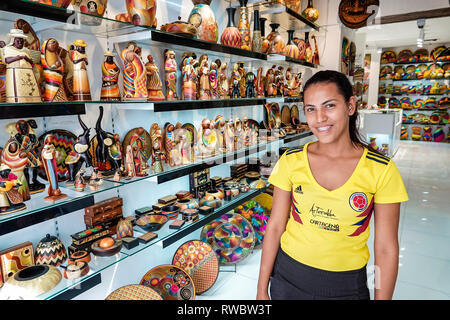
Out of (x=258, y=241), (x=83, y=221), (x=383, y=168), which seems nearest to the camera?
(x=383, y=168)

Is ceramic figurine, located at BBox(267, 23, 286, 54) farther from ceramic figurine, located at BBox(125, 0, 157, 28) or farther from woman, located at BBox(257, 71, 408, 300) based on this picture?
woman, located at BBox(257, 71, 408, 300)

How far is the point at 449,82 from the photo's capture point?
10.1 m

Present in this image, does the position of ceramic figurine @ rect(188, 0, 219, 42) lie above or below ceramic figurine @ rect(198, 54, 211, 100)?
above

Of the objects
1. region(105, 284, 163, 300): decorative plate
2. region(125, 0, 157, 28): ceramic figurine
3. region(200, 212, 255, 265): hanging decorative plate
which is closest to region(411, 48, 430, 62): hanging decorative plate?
region(200, 212, 255, 265): hanging decorative plate

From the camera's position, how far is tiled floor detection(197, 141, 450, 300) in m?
2.50

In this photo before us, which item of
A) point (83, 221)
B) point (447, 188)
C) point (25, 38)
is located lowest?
point (447, 188)

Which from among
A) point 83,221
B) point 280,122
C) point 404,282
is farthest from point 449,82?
point 83,221

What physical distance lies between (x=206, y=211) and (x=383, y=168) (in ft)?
4.68

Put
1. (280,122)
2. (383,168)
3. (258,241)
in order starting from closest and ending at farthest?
(383,168)
(258,241)
(280,122)

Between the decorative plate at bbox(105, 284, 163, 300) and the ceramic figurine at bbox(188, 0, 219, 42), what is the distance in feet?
5.84

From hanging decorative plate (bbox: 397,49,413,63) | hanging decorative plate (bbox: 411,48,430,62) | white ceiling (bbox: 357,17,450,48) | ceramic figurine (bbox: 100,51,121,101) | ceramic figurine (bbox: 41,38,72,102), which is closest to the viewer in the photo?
ceramic figurine (bbox: 41,38,72,102)

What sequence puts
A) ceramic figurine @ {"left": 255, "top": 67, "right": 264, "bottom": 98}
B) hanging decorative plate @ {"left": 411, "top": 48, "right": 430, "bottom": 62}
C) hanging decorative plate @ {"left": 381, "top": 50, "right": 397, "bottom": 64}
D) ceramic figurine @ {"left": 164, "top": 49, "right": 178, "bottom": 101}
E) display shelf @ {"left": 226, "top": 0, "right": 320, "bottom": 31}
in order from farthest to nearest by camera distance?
hanging decorative plate @ {"left": 381, "top": 50, "right": 397, "bottom": 64} < hanging decorative plate @ {"left": 411, "top": 48, "right": 430, "bottom": 62} < ceramic figurine @ {"left": 255, "top": 67, "right": 264, "bottom": 98} < display shelf @ {"left": 226, "top": 0, "right": 320, "bottom": 31} < ceramic figurine @ {"left": 164, "top": 49, "right": 178, "bottom": 101}
